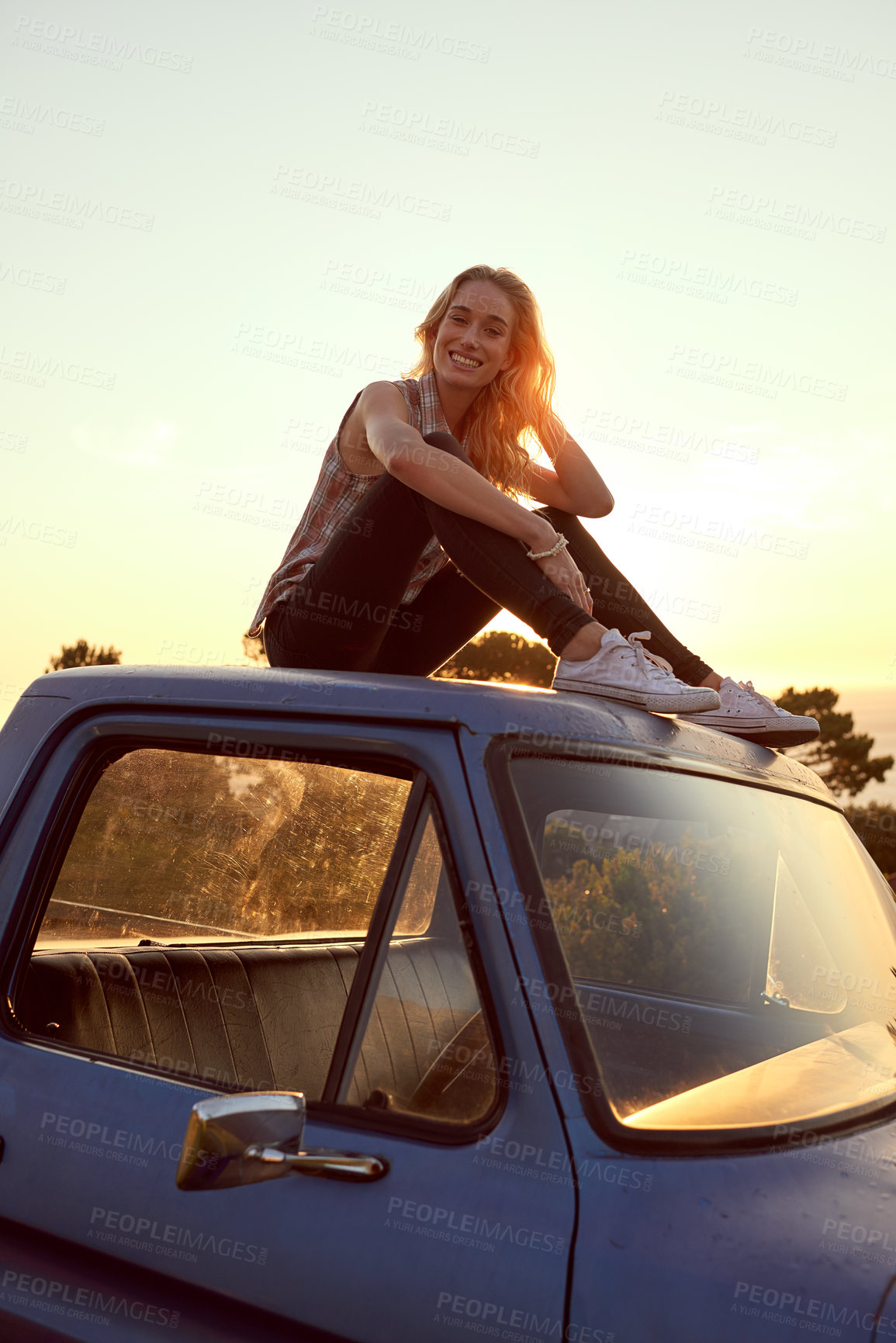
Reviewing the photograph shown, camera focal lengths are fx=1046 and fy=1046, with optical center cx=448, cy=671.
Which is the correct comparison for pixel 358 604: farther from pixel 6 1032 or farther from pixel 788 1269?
pixel 788 1269

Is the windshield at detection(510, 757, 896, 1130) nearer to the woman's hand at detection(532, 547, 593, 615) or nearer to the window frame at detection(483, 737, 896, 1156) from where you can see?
the window frame at detection(483, 737, 896, 1156)

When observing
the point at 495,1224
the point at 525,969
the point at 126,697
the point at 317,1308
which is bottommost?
the point at 317,1308

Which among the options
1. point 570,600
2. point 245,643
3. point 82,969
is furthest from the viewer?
point 245,643

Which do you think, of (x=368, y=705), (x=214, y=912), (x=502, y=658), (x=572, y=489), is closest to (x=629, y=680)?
(x=368, y=705)

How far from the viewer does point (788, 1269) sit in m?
1.26

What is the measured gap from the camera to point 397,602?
3.05 meters

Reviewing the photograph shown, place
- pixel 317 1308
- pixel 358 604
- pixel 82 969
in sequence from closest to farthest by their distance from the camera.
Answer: pixel 317 1308, pixel 82 969, pixel 358 604

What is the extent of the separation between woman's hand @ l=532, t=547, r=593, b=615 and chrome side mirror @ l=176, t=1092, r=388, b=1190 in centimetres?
157

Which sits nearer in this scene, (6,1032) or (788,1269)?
(788,1269)

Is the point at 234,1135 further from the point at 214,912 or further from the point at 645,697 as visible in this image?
the point at 214,912

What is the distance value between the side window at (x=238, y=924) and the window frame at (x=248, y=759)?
29 mm

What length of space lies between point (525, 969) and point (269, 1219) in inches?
19.3

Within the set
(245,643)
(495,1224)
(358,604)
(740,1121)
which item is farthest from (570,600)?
Answer: (245,643)

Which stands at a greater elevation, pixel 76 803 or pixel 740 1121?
pixel 76 803
